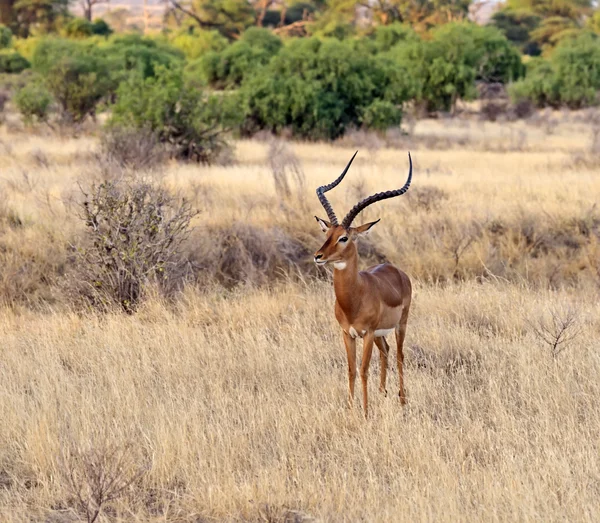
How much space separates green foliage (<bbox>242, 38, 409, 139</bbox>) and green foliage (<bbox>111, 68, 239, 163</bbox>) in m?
6.16

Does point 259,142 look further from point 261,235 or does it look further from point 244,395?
point 244,395

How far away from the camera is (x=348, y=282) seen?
16.8 feet

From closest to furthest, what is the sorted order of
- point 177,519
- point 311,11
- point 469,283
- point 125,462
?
point 177,519, point 125,462, point 469,283, point 311,11

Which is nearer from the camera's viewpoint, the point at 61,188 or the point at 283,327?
the point at 283,327

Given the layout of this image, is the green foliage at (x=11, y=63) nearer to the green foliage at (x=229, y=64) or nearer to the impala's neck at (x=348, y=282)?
the green foliage at (x=229, y=64)

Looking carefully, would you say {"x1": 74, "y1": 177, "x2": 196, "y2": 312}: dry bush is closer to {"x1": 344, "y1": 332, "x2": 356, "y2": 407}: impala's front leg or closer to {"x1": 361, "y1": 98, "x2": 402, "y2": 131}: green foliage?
{"x1": 344, "y1": 332, "x2": 356, "y2": 407}: impala's front leg

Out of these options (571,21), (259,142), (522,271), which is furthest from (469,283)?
(571,21)

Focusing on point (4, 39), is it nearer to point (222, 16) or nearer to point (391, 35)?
point (222, 16)

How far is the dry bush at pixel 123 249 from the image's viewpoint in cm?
801

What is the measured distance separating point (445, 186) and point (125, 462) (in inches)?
398

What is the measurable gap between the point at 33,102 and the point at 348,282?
2066cm

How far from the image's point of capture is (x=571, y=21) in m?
65.9

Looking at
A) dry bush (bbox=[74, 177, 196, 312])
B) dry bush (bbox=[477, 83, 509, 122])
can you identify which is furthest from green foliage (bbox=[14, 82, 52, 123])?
dry bush (bbox=[477, 83, 509, 122])

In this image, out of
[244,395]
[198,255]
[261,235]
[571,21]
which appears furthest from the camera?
[571,21]
